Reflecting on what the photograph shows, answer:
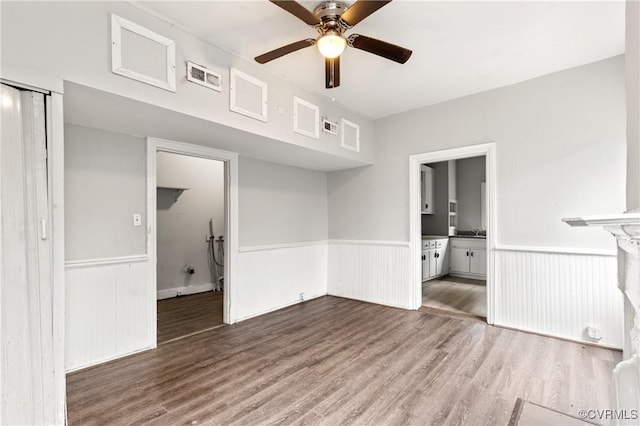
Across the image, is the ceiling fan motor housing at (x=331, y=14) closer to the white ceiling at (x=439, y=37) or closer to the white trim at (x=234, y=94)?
the white ceiling at (x=439, y=37)

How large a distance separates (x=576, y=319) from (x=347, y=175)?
3.22 m

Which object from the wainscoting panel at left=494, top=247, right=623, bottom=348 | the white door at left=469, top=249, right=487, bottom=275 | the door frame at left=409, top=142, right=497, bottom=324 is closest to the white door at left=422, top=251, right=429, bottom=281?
the white door at left=469, top=249, right=487, bottom=275

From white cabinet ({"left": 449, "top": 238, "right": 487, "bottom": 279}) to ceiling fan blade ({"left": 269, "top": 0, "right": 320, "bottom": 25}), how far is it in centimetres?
545

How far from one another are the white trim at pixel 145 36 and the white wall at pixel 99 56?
0.03m

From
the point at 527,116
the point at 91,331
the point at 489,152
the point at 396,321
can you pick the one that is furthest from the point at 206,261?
the point at 527,116

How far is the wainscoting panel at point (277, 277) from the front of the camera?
146 inches

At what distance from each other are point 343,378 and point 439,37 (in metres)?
2.83

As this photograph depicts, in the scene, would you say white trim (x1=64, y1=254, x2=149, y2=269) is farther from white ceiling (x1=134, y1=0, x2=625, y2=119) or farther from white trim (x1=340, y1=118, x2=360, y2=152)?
white trim (x1=340, y1=118, x2=360, y2=152)

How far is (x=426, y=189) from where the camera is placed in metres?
6.35

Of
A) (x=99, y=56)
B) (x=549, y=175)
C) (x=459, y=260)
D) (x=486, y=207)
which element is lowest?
(x=459, y=260)

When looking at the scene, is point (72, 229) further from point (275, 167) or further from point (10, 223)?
point (275, 167)

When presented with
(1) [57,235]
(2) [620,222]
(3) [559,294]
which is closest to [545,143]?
(3) [559,294]

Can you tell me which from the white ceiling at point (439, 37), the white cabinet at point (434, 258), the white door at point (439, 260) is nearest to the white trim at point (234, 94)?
the white ceiling at point (439, 37)

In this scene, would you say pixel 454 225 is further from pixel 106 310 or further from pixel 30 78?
pixel 30 78
